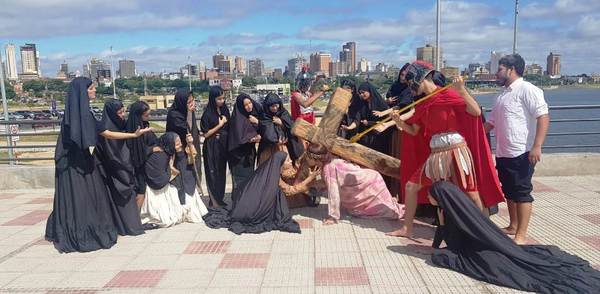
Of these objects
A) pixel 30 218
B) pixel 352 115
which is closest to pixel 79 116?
pixel 30 218

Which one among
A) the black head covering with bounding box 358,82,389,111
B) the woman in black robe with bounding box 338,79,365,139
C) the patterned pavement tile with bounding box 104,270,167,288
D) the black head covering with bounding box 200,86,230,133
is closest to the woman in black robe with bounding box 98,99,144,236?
the black head covering with bounding box 200,86,230,133

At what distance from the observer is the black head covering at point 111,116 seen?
4.97 m

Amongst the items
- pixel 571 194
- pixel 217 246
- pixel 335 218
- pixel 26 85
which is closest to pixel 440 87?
pixel 335 218

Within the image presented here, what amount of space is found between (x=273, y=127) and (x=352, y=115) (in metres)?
1.08

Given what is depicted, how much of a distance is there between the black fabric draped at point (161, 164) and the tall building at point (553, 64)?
31594 mm

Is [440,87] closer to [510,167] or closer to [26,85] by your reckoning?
[510,167]

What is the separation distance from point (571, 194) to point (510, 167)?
2.66 meters

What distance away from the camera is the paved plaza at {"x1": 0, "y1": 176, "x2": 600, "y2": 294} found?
148 inches

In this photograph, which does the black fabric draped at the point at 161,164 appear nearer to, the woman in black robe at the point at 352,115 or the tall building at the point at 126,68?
the woman in black robe at the point at 352,115

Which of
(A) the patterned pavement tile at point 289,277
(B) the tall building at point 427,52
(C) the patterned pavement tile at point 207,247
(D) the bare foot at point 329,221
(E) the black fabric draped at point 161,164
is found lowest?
(C) the patterned pavement tile at point 207,247

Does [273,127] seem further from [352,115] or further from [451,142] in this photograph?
[451,142]

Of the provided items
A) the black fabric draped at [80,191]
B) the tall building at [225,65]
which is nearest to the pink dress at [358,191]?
the black fabric draped at [80,191]

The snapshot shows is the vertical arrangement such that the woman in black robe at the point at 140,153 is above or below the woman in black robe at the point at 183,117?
below

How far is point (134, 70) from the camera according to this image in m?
113
